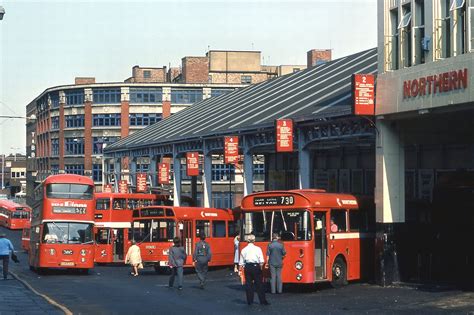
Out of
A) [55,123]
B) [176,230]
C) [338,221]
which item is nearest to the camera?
[338,221]

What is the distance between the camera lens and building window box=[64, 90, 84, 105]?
107 metres

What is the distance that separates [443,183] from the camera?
104ft

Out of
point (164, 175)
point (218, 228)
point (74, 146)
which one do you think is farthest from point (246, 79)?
point (218, 228)

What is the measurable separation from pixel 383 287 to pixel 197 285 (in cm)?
706

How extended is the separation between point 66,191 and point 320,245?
13.9m

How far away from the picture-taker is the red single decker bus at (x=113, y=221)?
48406mm

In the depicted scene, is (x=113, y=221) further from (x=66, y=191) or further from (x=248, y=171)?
(x=66, y=191)

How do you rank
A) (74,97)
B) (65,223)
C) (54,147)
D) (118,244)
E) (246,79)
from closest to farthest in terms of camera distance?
(65,223) < (118,244) < (74,97) < (54,147) < (246,79)

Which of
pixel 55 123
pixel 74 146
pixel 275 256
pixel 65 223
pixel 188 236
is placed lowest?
pixel 188 236

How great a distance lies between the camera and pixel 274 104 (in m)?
48.5

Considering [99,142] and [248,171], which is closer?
[248,171]

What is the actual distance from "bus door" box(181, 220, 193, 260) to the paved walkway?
9.31 m

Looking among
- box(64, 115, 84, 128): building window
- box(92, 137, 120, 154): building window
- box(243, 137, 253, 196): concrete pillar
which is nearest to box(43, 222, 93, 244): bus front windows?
box(243, 137, 253, 196): concrete pillar

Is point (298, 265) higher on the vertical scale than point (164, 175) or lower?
lower
